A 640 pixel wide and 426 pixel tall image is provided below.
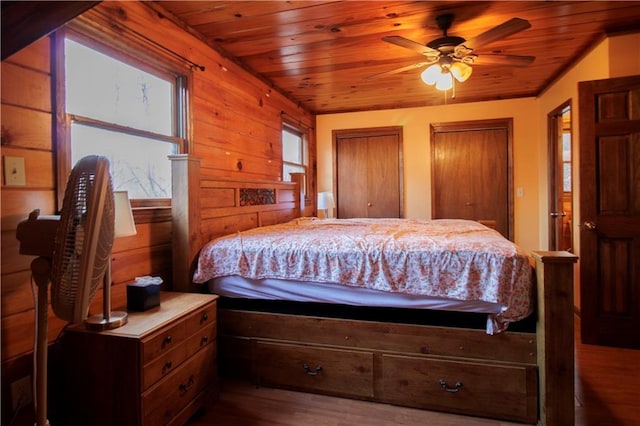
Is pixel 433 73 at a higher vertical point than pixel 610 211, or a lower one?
higher

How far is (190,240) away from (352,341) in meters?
1.14

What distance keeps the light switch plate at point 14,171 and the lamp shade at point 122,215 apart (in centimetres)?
36

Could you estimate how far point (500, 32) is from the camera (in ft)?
7.36

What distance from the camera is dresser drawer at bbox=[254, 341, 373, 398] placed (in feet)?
6.53

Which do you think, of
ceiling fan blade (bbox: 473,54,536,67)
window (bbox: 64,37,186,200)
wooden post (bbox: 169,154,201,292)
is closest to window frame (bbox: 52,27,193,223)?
window (bbox: 64,37,186,200)

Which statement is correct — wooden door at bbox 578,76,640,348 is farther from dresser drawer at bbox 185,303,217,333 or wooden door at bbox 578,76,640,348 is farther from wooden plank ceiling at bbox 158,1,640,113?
dresser drawer at bbox 185,303,217,333

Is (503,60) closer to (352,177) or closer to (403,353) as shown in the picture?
(403,353)

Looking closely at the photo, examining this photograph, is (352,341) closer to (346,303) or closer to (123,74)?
(346,303)

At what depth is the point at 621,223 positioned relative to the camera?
2646 millimetres

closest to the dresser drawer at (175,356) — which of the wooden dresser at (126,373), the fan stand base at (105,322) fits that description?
the wooden dresser at (126,373)

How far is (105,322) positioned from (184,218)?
2.64 feet

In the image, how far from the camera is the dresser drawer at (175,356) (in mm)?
1488

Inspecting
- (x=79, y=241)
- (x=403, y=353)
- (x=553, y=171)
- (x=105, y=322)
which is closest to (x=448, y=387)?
(x=403, y=353)

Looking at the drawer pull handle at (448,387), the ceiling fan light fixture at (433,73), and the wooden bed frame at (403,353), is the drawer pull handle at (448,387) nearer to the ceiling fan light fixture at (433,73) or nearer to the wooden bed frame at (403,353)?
the wooden bed frame at (403,353)
